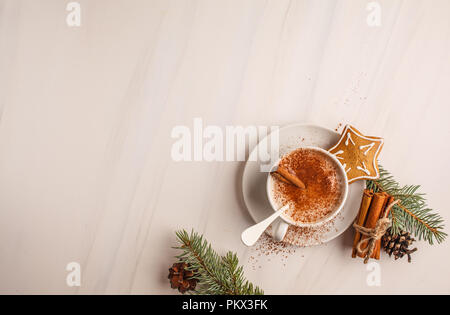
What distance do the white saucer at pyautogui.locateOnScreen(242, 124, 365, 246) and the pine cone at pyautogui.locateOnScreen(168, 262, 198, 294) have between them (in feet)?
0.80

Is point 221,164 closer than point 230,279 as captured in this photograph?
No

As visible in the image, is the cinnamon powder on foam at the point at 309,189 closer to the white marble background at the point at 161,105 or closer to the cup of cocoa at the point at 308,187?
the cup of cocoa at the point at 308,187

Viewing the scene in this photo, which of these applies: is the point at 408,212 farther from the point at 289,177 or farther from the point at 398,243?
the point at 289,177

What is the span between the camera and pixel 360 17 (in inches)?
41.8

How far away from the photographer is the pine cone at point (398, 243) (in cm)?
102

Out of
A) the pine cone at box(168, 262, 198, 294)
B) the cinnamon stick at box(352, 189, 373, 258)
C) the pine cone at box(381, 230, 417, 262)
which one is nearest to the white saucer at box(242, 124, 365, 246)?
the cinnamon stick at box(352, 189, 373, 258)

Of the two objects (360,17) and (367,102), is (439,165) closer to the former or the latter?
(367,102)

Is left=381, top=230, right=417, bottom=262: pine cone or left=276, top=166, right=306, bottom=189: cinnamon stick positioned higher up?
left=276, top=166, right=306, bottom=189: cinnamon stick

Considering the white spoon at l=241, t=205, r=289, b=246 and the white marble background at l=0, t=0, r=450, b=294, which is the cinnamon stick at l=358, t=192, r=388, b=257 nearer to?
the white marble background at l=0, t=0, r=450, b=294

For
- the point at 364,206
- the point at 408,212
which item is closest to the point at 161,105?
the point at 364,206

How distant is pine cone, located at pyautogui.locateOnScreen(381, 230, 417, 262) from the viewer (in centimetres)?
102

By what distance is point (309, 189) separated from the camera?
3.08 feet
